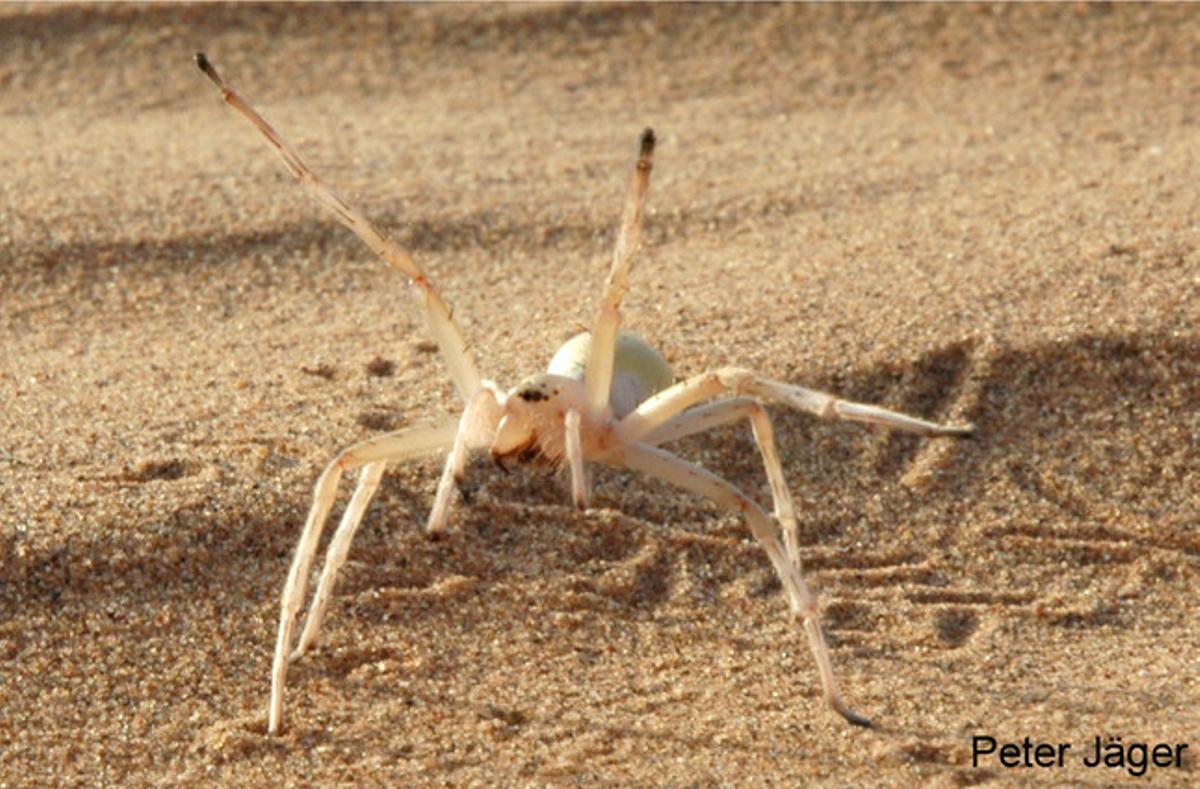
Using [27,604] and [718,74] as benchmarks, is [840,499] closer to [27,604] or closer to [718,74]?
[27,604]

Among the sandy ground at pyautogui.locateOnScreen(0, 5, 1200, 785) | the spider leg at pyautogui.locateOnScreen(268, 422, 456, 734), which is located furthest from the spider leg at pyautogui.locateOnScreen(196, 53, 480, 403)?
the sandy ground at pyautogui.locateOnScreen(0, 5, 1200, 785)

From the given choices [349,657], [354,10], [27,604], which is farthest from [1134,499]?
[354,10]

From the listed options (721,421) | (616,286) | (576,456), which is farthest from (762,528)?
(616,286)

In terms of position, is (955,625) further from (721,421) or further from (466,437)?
(466,437)

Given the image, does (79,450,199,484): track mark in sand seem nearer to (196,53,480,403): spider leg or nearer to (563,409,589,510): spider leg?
(196,53,480,403): spider leg

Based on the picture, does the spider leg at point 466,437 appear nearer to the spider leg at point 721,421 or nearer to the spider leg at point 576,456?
the spider leg at point 576,456

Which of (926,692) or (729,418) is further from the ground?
(729,418)
